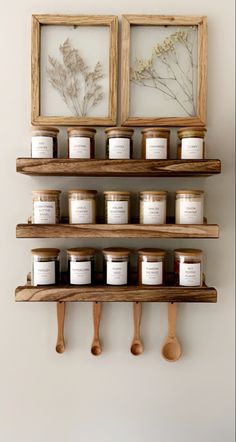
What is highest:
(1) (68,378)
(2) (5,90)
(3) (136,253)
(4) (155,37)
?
(4) (155,37)

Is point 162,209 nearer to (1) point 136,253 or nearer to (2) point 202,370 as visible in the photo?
(1) point 136,253

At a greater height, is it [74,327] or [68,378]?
[74,327]

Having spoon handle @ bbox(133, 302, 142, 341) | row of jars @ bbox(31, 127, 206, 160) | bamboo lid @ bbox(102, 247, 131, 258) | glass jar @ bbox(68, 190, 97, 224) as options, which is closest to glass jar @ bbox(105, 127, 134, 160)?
row of jars @ bbox(31, 127, 206, 160)

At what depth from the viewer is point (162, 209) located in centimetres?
108

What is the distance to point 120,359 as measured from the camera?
1.20 meters

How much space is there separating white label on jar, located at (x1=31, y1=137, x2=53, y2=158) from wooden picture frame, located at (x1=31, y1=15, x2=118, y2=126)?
0.09 m

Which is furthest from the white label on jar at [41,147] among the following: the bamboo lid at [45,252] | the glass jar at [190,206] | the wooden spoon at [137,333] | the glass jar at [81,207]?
the wooden spoon at [137,333]

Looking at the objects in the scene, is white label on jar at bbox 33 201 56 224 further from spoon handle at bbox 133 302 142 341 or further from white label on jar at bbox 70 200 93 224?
spoon handle at bbox 133 302 142 341

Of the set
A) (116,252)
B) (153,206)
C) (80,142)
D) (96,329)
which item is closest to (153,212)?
(153,206)

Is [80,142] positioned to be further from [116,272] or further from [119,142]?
[116,272]

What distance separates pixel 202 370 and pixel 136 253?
0.34 m

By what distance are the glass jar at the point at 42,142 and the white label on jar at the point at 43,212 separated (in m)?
0.11

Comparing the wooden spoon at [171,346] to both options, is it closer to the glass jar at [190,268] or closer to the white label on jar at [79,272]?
the glass jar at [190,268]

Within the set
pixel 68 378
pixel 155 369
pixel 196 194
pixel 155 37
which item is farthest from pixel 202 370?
pixel 155 37
